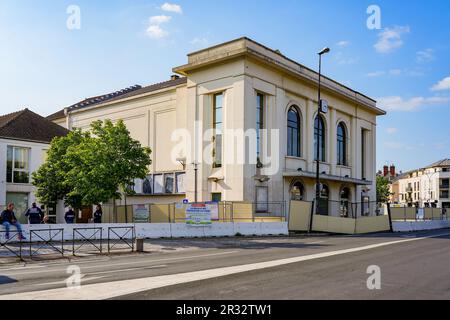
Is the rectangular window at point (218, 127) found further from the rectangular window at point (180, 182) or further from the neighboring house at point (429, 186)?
the neighboring house at point (429, 186)

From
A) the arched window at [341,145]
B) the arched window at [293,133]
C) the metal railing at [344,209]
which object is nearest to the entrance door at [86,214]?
the arched window at [293,133]

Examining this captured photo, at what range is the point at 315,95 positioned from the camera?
42500mm

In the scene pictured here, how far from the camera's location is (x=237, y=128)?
34.5 metres

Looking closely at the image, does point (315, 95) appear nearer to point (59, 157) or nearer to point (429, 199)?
point (59, 157)

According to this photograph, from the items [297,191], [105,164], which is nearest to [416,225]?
[297,191]

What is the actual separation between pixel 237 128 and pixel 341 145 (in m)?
17.7

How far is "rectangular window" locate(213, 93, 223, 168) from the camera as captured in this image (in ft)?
Result: 118

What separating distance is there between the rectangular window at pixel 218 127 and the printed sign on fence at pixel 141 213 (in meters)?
6.78

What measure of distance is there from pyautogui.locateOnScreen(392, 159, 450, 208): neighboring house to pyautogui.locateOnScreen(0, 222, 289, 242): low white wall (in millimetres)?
80123

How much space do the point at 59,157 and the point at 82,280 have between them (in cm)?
2470

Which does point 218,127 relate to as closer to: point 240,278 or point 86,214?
point 86,214

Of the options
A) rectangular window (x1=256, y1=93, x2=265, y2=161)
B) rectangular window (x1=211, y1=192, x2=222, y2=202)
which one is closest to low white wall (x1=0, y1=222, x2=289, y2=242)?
rectangular window (x1=211, y1=192, x2=222, y2=202)

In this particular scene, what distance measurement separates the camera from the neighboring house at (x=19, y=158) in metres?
34.0

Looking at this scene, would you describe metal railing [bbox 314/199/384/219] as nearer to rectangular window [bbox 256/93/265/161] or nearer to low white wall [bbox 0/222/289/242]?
rectangular window [bbox 256/93/265/161]
